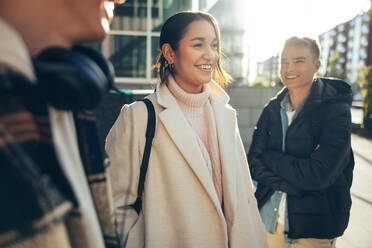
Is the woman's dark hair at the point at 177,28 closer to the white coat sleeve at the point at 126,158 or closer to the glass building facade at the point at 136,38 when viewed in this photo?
the white coat sleeve at the point at 126,158

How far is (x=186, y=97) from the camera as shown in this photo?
2.25 metres

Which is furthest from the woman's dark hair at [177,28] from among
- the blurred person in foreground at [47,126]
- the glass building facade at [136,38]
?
the glass building facade at [136,38]

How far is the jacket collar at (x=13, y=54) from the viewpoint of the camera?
0.67m

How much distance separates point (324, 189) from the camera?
268 cm

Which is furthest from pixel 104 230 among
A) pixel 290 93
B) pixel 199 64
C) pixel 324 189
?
pixel 290 93

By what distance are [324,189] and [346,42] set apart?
327 ft

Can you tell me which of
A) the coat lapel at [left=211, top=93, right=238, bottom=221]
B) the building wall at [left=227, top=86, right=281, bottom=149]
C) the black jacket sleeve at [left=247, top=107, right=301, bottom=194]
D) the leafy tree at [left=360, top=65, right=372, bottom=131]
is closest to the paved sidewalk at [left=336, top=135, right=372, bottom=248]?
the black jacket sleeve at [left=247, top=107, right=301, bottom=194]

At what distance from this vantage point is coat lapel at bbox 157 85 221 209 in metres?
1.94

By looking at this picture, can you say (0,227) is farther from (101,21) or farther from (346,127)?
(346,127)

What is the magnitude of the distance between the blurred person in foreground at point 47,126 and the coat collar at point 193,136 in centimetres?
98

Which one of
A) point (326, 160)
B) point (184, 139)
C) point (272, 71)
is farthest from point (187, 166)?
point (272, 71)

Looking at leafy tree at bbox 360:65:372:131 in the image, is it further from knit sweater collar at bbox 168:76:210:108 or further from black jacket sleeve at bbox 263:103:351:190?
knit sweater collar at bbox 168:76:210:108

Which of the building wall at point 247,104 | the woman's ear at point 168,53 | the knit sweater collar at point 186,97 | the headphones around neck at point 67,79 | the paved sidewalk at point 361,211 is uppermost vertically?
the woman's ear at point 168,53

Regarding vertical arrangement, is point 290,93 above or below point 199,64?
below
